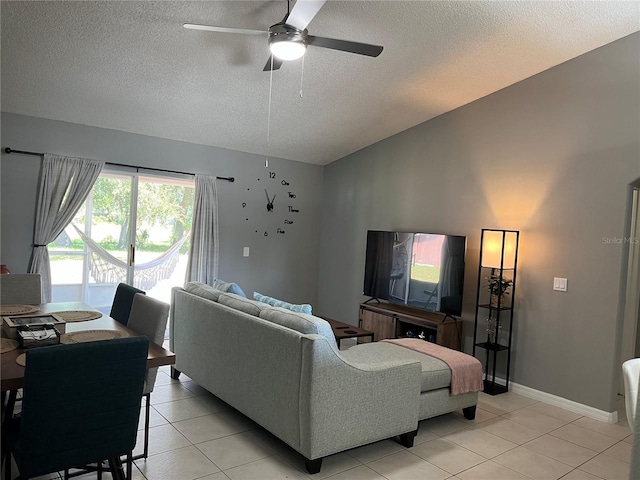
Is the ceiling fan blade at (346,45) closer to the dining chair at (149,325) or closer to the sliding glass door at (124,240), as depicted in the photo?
the dining chair at (149,325)

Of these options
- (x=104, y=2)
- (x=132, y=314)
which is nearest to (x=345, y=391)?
(x=132, y=314)

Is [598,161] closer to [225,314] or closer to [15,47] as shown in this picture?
[225,314]

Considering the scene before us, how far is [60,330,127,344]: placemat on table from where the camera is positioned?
2397mm

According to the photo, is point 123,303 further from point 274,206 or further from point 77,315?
point 274,206

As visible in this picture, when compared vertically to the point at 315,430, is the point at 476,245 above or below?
above

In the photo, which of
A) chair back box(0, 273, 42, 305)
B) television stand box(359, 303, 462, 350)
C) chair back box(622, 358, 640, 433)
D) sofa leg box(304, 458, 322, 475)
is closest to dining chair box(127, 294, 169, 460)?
sofa leg box(304, 458, 322, 475)

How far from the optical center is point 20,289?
3561 mm

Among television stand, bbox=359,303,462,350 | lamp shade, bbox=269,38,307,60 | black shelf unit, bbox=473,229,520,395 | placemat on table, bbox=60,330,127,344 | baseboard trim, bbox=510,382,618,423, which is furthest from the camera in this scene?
television stand, bbox=359,303,462,350

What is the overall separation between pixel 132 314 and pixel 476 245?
11.3ft

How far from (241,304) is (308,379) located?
996 mm

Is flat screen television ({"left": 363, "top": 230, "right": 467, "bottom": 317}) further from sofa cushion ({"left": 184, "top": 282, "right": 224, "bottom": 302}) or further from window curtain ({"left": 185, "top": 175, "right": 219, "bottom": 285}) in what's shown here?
sofa cushion ({"left": 184, "top": 282, "right": 224, "bottom": 302})

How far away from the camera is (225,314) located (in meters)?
3.44

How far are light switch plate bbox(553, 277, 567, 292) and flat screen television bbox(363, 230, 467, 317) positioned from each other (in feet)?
2.78

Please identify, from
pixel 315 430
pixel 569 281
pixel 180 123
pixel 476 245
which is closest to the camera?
pixel 315 430
